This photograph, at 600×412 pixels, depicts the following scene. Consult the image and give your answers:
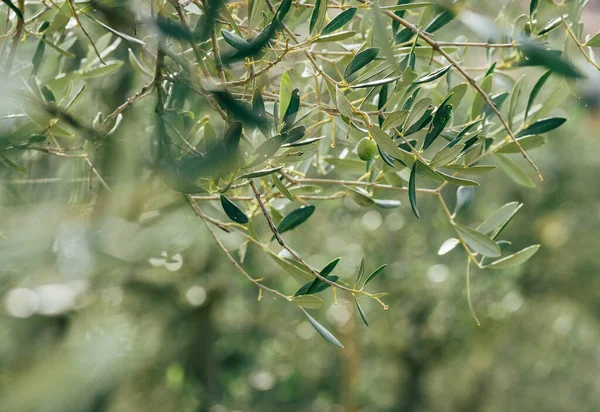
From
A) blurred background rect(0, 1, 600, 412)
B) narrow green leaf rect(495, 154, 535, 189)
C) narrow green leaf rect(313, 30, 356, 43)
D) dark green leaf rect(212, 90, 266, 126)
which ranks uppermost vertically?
dark green leaf rect(212, 90, 266, 126)

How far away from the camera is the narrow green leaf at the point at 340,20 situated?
34cm

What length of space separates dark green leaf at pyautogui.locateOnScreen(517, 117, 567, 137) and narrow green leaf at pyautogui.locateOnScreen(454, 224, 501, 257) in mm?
104

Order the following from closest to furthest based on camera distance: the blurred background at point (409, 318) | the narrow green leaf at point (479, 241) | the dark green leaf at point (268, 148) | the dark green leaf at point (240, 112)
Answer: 1. the dark green leaf at point (240, 112)
2. the dark green leaf at point (268, 148)
3. the narrow green leaf at point (479, 241)
4. the blurred background at point (409, 318)

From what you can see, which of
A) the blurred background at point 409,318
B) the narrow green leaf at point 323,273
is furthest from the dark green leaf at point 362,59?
the blurred background at point 409,318

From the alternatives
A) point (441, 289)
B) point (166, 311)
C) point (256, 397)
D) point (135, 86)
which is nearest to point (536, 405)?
point (441, 289)

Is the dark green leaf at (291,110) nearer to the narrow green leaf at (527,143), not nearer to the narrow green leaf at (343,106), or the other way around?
the narrow green leaf at (343,106)

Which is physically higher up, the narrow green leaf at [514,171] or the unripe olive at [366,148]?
the unripe olive at [366,148]

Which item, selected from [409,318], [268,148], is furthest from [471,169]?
[409,318]

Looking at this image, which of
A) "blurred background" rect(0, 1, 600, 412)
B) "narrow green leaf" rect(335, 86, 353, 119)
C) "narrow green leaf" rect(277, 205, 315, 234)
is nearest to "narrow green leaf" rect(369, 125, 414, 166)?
"narrow green leaf" rect(335, 86, 353, 119)

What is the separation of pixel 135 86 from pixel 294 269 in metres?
0.23

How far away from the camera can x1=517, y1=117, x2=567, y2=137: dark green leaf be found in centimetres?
45

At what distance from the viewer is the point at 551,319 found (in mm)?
1723

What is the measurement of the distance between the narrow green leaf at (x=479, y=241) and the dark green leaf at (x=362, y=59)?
5.7 inches

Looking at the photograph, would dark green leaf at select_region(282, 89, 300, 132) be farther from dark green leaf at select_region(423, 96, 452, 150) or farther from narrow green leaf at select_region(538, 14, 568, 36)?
narrow green leaf at select_region(538, 14, 568, 36)
